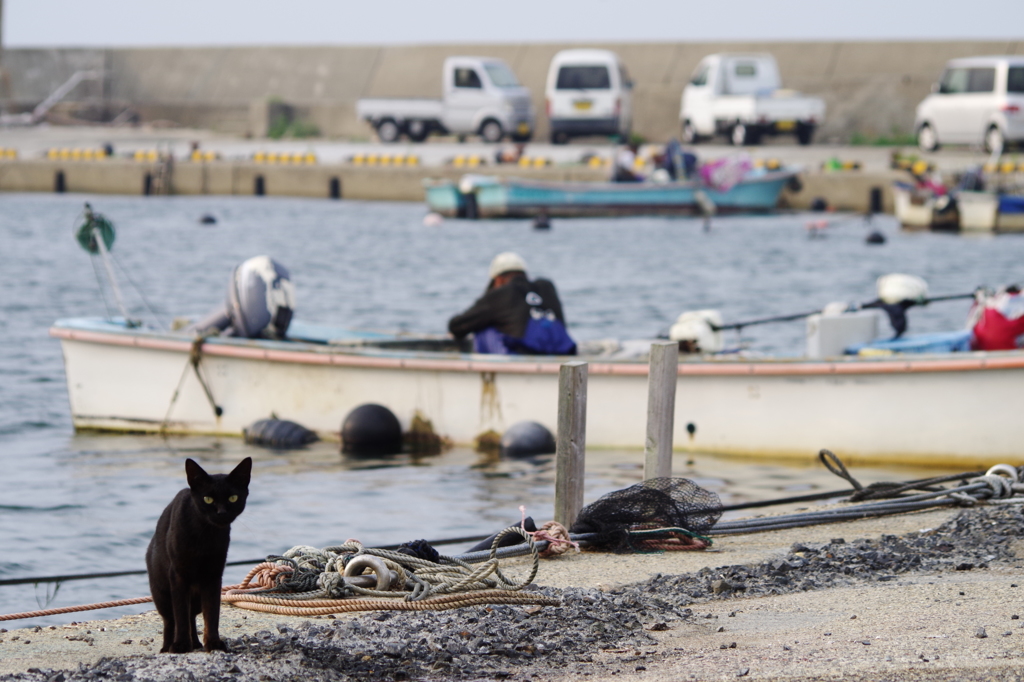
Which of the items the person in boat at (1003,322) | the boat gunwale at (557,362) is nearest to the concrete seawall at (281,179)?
the person in boat at (1003,322)

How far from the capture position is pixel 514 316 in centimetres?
1029

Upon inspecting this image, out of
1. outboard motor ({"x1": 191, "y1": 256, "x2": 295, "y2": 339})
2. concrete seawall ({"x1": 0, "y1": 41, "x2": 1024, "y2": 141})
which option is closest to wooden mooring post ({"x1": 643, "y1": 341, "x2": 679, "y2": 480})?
outboard motor ({"x1": 191, "y1": 256, "x2": 295, "y2": 339})

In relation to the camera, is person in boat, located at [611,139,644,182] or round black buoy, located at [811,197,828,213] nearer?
person in boat, located at [611,139,644,182]

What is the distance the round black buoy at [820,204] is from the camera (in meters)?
27.4

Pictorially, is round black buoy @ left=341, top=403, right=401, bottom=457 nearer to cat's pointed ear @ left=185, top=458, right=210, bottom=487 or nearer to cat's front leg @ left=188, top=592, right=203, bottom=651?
cat's front leg @ left=188, top=592, right=203, bottom=651

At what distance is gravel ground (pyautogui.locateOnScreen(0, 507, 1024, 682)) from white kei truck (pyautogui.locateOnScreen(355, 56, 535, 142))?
2746 centimetres

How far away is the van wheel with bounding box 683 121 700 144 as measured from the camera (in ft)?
106

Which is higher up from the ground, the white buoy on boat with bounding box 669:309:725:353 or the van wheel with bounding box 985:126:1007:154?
the van wheel with bounding box 985:126:1007:154

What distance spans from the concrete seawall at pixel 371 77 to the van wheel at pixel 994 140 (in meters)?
4.97

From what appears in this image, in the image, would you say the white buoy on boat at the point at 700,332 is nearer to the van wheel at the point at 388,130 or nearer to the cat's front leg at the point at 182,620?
the cat's front leg at the point at 182,620

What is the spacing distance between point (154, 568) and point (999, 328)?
6947 millimetres

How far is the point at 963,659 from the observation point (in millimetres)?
4547

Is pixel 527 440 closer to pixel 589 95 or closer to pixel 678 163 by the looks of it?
pixel 678 163

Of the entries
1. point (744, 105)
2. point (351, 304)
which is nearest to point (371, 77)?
point (744, 105)
